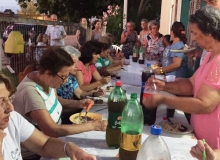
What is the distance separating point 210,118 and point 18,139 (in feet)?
3.99

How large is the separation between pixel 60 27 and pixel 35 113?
→ 20.5 ft

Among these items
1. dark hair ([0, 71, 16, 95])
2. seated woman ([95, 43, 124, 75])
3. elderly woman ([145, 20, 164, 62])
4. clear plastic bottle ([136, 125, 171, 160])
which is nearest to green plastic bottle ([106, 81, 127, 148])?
clear plastic bottle ([136, 125, 171, 160])

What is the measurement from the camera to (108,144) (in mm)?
1732

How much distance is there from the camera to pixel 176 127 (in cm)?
208

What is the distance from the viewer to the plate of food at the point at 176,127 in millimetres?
2021

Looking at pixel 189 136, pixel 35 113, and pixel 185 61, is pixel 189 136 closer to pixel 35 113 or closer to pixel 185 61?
pixel 35 113

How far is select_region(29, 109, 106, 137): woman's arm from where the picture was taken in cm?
193

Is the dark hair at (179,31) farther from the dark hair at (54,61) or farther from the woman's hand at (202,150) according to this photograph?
the woman's hand at (202,150)

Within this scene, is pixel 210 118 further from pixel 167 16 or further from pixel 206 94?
pixel 167 16

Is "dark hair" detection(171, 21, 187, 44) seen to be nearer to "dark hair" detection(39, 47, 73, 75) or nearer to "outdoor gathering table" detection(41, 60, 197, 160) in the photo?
"outdoor gathering table" detection(41, 60, 197, 160)

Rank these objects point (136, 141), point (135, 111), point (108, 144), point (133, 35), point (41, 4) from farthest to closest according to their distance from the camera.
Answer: point (41, 4) < point (133, 35) < point (108, 144) < point (135, 111) < point (136, 141)

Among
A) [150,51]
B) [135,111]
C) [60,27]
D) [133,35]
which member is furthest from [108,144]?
[60,27]

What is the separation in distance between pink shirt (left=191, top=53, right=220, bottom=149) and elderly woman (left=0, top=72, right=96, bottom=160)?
2.86 ft

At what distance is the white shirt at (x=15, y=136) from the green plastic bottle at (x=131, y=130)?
Result: 56cm
